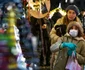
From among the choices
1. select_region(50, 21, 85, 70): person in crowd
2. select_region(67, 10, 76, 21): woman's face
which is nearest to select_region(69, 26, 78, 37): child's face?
select_region(50, 21, 85, 70): person in crowd

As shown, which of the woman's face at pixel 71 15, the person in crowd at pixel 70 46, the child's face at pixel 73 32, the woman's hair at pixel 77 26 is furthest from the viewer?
the woman's face at pixel 71 15

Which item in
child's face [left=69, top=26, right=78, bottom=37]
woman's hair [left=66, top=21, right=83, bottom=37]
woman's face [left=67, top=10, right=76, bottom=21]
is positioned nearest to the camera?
child's face [left=69, top=26, right=78, bottom=37]

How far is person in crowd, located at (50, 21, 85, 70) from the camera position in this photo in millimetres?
5840

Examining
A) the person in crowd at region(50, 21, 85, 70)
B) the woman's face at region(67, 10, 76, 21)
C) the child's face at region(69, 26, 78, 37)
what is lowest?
the person in crowd at region(50, 21, 85, 70)

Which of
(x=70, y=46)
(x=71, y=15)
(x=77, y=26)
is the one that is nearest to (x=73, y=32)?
(x=77, y=26)

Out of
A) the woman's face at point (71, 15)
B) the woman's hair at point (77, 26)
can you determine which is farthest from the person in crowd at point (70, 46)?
the woman's face at point (71, 15)

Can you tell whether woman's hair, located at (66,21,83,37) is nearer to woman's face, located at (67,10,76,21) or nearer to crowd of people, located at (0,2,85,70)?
crowd of people, located at (0,2,85,70)

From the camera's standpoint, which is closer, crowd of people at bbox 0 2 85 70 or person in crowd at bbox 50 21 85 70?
crowd of people at bbox 0 2 85 70

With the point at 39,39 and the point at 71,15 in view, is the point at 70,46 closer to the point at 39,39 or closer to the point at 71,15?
the point at 71,15

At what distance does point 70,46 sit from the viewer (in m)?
5.79

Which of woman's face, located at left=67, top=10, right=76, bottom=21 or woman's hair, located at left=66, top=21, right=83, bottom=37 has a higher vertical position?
woman's face, located at left=67, top=10, right=76, bottom=21

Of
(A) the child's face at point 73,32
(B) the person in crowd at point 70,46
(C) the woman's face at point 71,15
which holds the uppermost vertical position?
(C) the woman's face at point 71,15

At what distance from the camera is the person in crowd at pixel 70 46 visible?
5840mm

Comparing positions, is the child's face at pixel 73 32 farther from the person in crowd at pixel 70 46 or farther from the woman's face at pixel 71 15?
the woman's face at pixel 71 15
